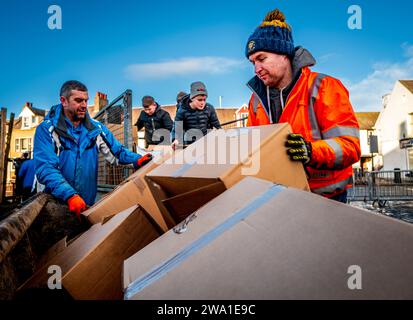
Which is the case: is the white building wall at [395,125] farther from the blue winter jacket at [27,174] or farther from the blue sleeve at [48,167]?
the blue sleeve at [48,167]

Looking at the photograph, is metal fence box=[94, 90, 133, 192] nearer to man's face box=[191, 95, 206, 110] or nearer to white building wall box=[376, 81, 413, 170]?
man's face box=[191, 95, 206, 110]

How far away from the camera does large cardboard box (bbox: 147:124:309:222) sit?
1232 mm

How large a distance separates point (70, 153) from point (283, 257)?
264 cm

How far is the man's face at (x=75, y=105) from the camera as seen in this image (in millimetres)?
2916

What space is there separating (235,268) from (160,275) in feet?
0.70

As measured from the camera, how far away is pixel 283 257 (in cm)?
80

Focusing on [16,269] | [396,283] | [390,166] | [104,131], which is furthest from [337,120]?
[390,166]

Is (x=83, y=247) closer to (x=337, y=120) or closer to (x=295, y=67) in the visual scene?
(x=337, y=120)

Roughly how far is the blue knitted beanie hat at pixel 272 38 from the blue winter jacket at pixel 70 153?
5.70 ft

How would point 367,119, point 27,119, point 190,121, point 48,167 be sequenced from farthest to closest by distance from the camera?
point 367,119 < point 27,119 < point 190,121 < point 48,167

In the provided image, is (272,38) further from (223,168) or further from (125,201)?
(125,201)

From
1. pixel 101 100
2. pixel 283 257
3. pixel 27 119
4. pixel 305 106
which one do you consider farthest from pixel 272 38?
pixel 27 119

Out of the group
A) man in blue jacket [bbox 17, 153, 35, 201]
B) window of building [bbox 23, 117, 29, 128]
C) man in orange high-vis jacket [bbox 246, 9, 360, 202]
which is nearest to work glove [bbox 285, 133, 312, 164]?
man in orange high-vis jacket [bbox 246, 9, 360, 202]

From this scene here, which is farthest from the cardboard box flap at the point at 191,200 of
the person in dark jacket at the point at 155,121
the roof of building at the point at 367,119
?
the roof of building at the point at 367,119
